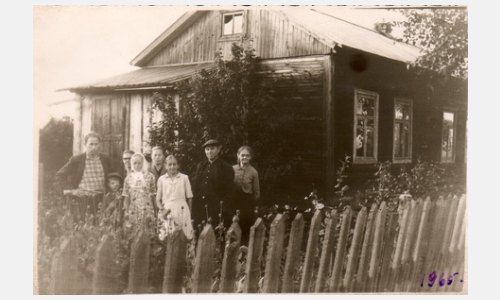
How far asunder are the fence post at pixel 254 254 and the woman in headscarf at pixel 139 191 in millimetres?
1438

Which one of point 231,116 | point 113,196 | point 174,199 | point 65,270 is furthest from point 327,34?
point 65,270

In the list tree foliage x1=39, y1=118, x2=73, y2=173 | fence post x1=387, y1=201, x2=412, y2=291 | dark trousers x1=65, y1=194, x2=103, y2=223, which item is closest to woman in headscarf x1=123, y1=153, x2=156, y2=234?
dark trousers x1=65, y1=194, x2=103, y2=223

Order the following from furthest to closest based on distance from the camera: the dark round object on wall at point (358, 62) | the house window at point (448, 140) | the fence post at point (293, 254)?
the house window at point (448, 140), the dark round object on wall at point (358, 62), the fence post at point (293, 254)

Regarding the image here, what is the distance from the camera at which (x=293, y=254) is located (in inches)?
182

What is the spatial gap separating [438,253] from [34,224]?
4.86 meters

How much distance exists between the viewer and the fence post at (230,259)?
4.17 m

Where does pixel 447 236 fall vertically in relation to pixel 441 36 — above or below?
below

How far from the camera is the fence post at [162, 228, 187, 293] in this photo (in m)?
4.07

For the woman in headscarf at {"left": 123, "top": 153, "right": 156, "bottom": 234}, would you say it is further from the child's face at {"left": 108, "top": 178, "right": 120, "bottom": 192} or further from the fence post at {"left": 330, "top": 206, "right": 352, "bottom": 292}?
the fence post at {"left": 330, "top": 206, "right": 352, "bottom": 292}

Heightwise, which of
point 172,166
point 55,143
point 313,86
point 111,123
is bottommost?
point 172,166

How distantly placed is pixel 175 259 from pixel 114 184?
6.29 ft

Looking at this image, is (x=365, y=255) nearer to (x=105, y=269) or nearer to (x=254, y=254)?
(x=254, y=254)

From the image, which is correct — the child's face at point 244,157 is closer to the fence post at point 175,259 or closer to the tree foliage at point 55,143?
the fence post at point 175,259

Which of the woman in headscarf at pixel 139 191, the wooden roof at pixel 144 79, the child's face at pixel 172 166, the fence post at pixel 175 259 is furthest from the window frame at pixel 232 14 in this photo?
the fence post at pixel 175 259
